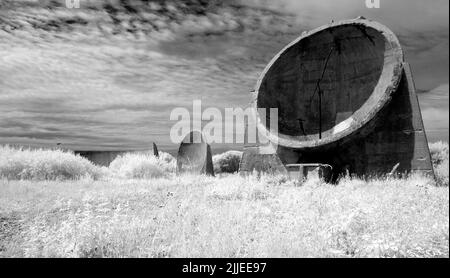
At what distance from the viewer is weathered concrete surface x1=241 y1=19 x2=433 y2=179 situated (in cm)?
934

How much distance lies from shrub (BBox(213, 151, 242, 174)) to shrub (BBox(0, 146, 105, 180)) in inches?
324

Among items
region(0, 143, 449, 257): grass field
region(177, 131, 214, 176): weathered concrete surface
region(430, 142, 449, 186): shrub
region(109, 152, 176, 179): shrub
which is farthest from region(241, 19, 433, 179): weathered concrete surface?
region(109, 152, 176, 179): shrub

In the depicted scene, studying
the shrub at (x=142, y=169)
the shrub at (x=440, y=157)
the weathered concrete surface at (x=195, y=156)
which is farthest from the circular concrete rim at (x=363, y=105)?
the shrub at (x=142, y=169)

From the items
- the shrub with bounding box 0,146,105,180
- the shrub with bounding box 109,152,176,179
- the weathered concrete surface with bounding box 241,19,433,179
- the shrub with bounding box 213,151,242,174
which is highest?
the weathered concrete surface with bounding box 241,19,433,179

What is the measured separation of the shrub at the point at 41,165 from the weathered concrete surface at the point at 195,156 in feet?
11.8

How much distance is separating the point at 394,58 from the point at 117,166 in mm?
12303

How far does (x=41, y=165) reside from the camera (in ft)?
39.4

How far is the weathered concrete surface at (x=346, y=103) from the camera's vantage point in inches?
368

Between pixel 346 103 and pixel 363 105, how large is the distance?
72 centimetres

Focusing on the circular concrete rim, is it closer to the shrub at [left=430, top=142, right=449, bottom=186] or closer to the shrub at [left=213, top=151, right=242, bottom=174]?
the shrub at [left=430, top=142, right=449, bottom=186]

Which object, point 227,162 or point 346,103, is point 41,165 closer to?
point 346,103

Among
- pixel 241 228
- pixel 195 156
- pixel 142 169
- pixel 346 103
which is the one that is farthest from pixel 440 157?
pixel 241 228
